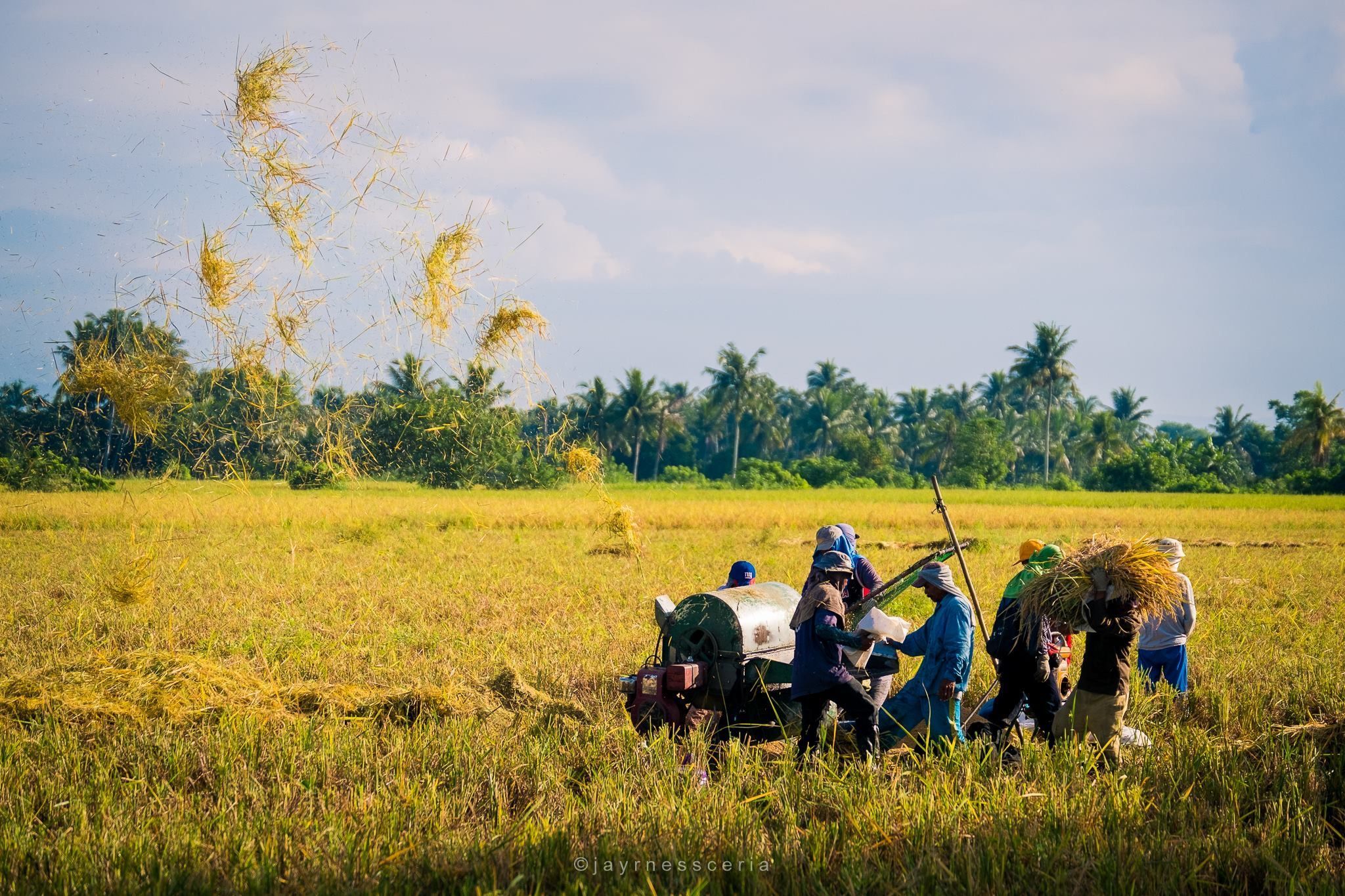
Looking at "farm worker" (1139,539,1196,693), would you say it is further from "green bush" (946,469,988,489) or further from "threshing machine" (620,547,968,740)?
"green bush" (946,469,988,489)

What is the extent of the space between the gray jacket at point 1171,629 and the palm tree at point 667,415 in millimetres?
52904

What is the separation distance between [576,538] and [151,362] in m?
13.0

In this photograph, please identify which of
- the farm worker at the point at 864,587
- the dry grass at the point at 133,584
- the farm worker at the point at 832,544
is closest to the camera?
the farm worker at the point at 832,544

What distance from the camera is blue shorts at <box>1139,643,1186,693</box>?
661 cm

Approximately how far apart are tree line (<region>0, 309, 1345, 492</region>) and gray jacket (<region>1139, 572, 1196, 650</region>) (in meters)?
4.71

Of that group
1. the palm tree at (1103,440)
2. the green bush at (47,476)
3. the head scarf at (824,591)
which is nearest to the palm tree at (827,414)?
the palm tree at (1103,440)

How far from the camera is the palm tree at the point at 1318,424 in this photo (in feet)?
169

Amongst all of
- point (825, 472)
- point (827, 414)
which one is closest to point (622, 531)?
point (825, 472)

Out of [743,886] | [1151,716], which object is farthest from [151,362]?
[1151,716]

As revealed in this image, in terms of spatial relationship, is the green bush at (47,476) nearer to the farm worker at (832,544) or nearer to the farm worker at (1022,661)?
the farm worker at (832,544)

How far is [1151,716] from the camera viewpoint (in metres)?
6.16

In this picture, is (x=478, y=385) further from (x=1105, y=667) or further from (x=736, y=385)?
(x=736, y=385)

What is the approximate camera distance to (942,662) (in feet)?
17.9

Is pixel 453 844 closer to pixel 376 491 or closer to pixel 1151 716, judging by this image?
pixel 1151 716
